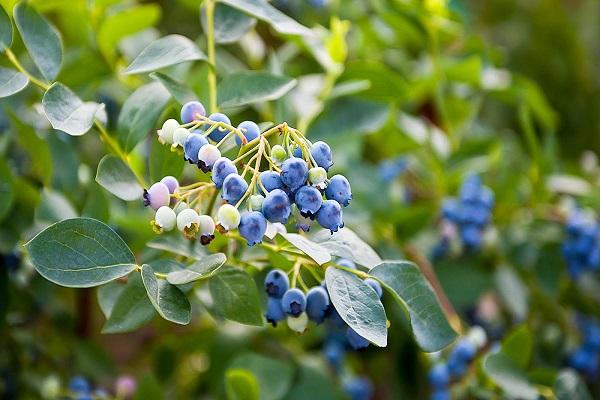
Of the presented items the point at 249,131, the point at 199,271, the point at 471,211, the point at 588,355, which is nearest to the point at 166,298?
the point at 199,271

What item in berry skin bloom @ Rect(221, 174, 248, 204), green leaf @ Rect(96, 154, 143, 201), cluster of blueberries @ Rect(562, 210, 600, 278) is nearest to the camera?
berry skin bloom @ Rect(221, 174, 248, 204)

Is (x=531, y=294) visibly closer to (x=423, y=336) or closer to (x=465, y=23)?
(x=465, y=23)

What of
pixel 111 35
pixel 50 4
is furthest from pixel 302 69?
pixel 50 4

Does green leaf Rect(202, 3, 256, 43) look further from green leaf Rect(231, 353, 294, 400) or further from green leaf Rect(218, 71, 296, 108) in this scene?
green leaf Rect(231, 353, 294, 400)

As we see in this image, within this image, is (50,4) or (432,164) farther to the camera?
(432,164)

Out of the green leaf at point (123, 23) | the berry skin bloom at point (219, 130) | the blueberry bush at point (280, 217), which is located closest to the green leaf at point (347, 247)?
the blueberry bush at point (280, 217)

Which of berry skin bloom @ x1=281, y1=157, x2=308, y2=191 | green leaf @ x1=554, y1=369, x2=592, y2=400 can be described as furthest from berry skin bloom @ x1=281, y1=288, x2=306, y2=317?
green leaf @ x1=554, y1=369, x2=592, y2=400
